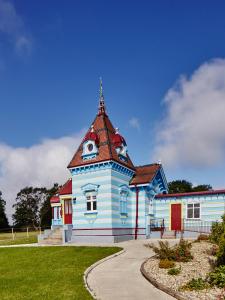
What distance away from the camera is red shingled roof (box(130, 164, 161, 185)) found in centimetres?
2605

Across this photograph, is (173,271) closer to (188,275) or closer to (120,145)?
(188,275)

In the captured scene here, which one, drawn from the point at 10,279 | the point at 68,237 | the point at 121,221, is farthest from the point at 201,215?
the point at 10,279

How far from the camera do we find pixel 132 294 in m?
9.16

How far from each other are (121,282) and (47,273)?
332cm

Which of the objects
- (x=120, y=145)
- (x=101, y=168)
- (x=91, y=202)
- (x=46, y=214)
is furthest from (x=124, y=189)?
(x=46, y=214)

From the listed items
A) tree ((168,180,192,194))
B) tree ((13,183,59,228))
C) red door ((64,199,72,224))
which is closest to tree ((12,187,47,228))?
tree ((13,183,59,228))

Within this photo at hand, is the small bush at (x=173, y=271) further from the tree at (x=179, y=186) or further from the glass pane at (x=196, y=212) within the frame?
the tree at (x=179, y=186)

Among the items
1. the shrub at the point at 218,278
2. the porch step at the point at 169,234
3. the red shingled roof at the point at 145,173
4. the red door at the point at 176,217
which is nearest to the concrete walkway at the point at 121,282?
the shrub at the point at 218,278

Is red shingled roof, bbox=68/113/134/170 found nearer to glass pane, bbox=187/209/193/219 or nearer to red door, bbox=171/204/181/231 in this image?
red door, bbox=171/204/181/231

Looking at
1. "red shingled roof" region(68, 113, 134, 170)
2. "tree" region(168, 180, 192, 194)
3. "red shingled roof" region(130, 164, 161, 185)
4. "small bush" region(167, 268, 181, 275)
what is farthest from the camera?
"tree" region(168, 180, 192, 194)

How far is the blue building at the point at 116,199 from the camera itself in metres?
23.8

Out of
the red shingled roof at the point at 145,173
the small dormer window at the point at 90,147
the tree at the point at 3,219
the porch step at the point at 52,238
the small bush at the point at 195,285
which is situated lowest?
the tree at the point at 3,219

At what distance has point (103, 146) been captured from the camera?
2505 centimetres

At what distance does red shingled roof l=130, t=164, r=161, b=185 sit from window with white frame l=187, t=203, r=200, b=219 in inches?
150
